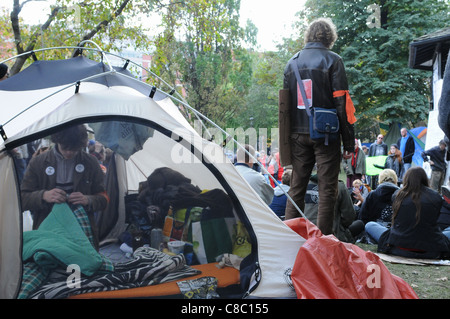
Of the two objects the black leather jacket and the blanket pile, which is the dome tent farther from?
the black leather jacket

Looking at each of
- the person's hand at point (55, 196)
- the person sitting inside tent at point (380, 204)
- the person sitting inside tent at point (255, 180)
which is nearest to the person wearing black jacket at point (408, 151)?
the person sitting inside tent at point (380, 204)

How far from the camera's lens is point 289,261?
3.37 metres

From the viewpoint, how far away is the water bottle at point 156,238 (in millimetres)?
3404

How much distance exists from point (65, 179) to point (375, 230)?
383cm

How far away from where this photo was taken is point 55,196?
127 inches

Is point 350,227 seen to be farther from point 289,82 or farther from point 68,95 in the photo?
point 68,95

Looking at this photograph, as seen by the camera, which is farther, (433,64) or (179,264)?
(433,64)

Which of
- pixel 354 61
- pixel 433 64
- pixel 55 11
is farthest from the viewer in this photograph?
pixel 354 61

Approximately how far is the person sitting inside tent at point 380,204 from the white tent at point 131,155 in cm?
290

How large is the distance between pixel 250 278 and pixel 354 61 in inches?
708

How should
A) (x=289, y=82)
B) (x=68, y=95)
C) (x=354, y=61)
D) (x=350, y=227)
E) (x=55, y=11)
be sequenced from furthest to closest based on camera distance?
(x=354, y=61), (x=55, y=11), (x=350, y=227), (x=289, y=82), (x=68, y=95)

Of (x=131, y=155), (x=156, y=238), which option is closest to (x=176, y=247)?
(x=156, y=238)

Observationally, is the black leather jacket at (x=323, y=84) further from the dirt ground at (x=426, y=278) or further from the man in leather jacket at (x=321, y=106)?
the dirt ground at (x=426, y=278)

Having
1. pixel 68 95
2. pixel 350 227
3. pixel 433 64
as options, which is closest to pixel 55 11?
pixel 68 95
